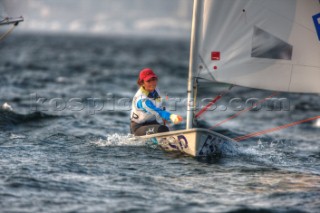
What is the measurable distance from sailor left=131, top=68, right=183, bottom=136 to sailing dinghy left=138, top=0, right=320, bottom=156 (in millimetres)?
465

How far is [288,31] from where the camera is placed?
10.2 m

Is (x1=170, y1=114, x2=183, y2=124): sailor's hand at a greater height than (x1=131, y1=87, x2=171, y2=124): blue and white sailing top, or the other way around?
(x1=131, y1=87, x2=171, y2=124): blue and white sailing top

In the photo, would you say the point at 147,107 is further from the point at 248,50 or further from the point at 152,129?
the point at 248,50

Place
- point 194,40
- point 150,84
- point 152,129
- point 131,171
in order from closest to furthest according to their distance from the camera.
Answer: point 131,171, point 194,40, point 150,84, point 152,129

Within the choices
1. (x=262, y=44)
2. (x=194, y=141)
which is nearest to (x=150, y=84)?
(x=194, y=141)

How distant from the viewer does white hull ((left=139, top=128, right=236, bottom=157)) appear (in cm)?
980

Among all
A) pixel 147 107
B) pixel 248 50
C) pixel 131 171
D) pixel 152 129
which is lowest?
pixel 131 171

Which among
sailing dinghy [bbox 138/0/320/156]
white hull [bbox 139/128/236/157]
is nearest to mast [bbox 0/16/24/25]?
white hull [bbox 139/128/236/157]

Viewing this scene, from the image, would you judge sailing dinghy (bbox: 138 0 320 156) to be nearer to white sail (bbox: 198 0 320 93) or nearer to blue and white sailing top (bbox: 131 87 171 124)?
white sail (bbox: 198 0 320 93)

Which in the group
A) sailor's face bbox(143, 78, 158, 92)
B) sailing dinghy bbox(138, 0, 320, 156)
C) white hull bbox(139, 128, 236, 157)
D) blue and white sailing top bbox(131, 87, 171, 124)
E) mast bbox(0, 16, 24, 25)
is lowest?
white hull bbox(139, 128, 236, 157)

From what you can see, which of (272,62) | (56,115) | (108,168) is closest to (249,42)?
(272,62)

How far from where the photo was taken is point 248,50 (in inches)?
A: 403

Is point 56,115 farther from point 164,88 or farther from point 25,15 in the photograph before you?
point 164,88

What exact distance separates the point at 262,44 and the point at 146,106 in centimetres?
258
